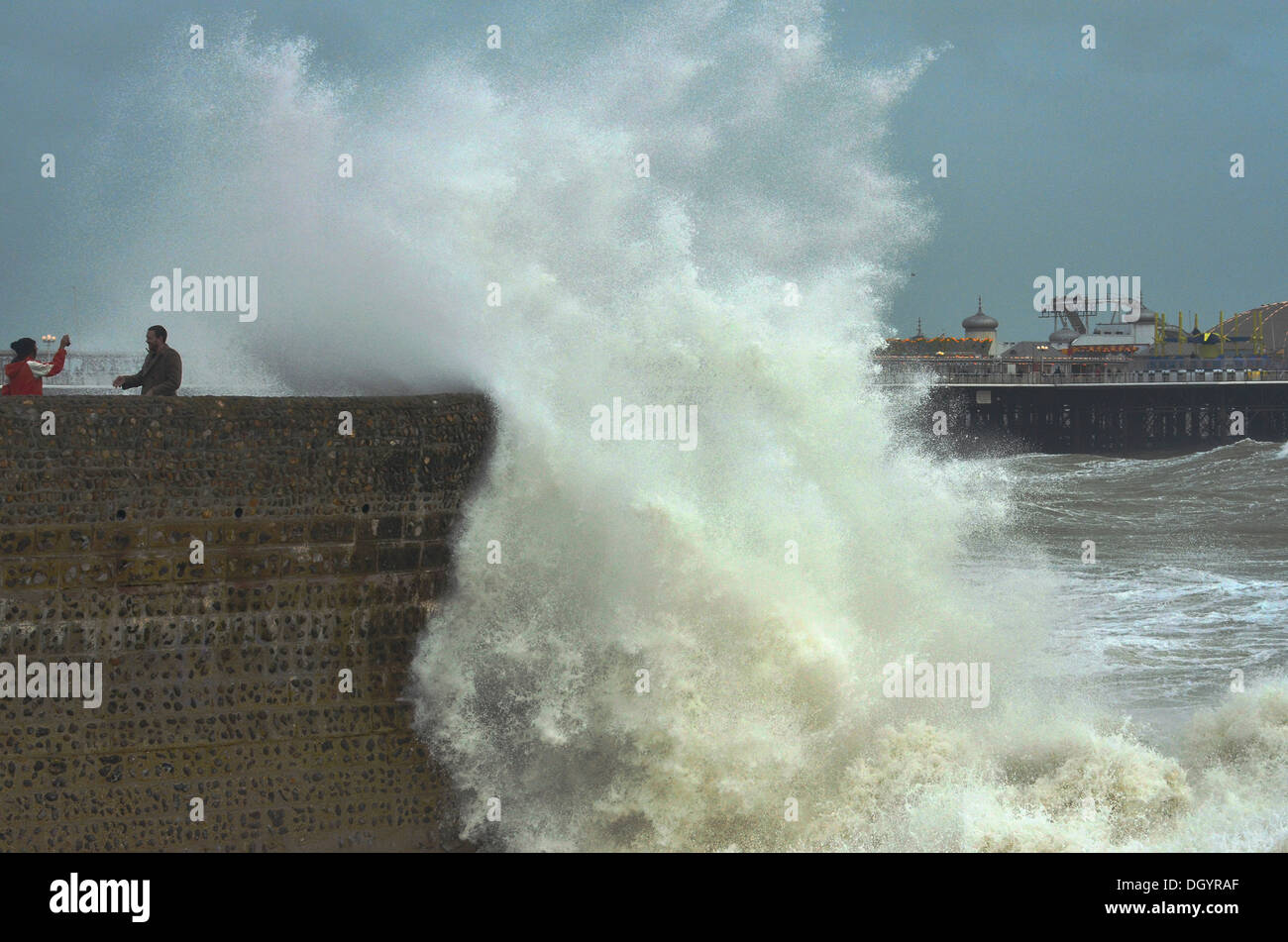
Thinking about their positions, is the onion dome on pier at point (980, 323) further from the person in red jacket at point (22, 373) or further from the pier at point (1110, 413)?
the person in red jacket at point (22, 373)

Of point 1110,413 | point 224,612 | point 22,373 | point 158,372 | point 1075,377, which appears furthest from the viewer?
point 1075,377

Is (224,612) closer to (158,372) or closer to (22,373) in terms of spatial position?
(158,372)

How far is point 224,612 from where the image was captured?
6992mm

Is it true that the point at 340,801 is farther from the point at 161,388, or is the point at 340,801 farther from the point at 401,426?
the point at 161,388

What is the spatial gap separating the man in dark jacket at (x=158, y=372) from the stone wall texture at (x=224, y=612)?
73 cm

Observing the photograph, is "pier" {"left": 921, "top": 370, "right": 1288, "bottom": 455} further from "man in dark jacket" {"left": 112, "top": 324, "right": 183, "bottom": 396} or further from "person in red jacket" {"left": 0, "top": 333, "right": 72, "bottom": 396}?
"person in red jacket" {"left": 0, "top": 333, "right": 72, "bottom": 396}

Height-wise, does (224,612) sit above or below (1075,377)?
below

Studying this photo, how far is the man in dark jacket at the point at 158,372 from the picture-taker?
7.64 metres

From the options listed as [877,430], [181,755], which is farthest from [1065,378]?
[181,755]

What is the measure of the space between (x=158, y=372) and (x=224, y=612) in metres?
1.61

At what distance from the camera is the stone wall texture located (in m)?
6.64

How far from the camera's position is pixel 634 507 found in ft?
26.2

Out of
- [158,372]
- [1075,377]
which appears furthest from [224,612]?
[1075,377]

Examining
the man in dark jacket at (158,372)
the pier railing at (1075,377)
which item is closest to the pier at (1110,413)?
the pier railing at (1075,377)
